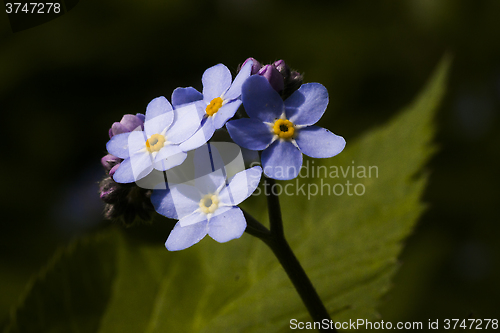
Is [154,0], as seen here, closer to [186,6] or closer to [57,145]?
[186,6]

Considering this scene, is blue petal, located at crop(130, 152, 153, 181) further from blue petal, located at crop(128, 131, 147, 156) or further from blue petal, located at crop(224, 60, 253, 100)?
blue petal, located at crop(224, 60, 253, 100)

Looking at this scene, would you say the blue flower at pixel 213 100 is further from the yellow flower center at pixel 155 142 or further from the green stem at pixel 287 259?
the green stem at pixel 287 259

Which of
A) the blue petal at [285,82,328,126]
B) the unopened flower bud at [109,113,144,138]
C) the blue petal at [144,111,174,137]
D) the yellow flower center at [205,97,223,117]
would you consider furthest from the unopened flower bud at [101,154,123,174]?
the blue petal at [285,82,328,126]

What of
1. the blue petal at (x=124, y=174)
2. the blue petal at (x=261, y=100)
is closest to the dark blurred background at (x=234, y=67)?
the blue petal at (x=124, y=174)

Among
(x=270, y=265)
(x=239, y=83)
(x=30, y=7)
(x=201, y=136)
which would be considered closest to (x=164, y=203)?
(x=201, y=136)

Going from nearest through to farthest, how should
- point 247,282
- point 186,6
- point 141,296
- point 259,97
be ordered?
point 259,97 → point 247,282 → point 141,296 → point 186,6

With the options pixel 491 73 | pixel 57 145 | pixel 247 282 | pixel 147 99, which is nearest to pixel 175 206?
pixel 247 282
